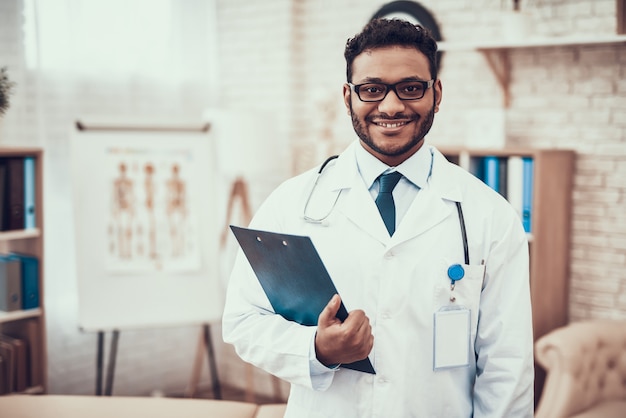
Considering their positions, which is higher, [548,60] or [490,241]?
[548,60]

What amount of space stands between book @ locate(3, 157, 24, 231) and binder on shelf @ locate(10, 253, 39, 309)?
178 mm

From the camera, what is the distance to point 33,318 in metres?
3.31

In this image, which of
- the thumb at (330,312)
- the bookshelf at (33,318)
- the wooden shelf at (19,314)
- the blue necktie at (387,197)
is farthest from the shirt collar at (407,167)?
the wooden shelf at (19,314)

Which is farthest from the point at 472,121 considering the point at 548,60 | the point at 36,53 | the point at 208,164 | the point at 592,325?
the point at 36,53

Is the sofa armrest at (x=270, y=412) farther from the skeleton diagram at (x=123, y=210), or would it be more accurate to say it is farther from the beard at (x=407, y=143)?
the skeleton diagram at (x=123, y=210)

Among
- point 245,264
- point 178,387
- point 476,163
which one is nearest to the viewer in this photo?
point 245,264

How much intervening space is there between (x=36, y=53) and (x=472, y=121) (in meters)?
2.23

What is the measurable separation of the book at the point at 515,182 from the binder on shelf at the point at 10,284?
7.65 ft

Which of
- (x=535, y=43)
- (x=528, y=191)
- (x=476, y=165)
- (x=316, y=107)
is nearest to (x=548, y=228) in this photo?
(x=528, y=191)

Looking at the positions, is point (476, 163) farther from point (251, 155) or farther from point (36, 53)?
point (36, 53)

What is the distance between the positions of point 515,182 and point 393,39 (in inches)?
74.9

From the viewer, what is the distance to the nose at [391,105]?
1426 millimetres

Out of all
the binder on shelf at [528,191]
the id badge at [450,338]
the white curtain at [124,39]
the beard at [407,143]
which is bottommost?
the id badge at [450,338]

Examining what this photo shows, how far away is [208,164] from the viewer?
3.46 metres
